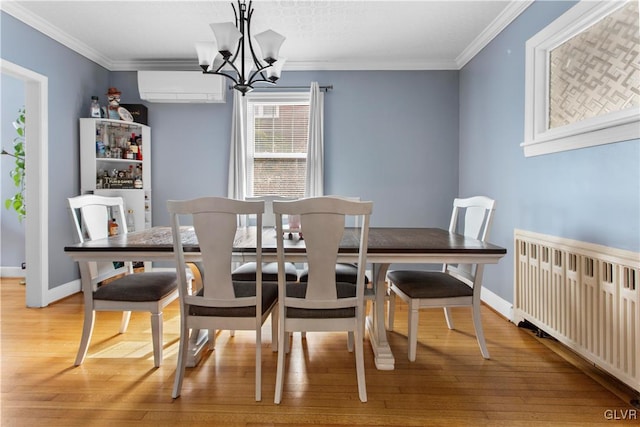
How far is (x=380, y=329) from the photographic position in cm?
216

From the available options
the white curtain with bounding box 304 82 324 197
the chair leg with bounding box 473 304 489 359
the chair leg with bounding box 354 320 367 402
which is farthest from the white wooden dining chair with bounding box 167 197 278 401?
the white curtain with bounding box 304 82 324 197

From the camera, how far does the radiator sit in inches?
65.7

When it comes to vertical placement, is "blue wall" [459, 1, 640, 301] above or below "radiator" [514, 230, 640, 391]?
above

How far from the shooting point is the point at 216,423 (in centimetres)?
157

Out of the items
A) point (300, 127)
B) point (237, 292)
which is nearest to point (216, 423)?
point (237, 292)

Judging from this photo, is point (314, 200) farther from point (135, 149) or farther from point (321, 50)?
point (135, 149)

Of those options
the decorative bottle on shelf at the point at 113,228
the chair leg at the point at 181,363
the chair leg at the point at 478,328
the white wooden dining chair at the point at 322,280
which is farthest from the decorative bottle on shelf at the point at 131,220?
the chair leg at the point at 478,328

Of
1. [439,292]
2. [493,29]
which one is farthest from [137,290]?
[493,29]

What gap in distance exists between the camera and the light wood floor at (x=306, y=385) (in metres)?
1.61

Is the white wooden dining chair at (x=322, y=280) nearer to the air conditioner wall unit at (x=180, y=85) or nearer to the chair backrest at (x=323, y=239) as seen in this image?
the chair backrest at (x=323, y=239)

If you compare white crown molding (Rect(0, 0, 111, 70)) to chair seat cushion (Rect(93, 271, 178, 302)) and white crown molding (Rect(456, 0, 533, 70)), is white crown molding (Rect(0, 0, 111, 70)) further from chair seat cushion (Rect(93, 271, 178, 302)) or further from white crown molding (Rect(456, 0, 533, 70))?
white crown molding (Rect(456, 0, 533, 70))

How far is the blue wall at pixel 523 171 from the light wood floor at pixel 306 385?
31.7 inches

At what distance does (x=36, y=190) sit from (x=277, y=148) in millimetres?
2336

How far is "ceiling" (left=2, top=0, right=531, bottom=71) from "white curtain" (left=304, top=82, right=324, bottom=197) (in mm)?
463
